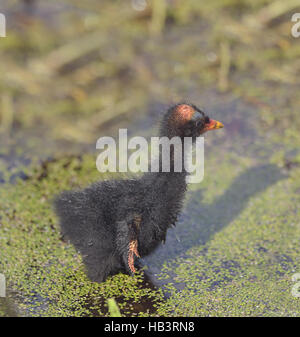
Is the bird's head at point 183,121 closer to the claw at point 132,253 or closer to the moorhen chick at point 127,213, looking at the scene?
the moorhen chick at point 127,213

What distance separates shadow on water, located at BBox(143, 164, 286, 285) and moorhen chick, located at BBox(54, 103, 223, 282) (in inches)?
7.4

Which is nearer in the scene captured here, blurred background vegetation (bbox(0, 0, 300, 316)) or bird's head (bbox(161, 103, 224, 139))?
blurred background vegetation (bbox(0, 0, 300, 316))

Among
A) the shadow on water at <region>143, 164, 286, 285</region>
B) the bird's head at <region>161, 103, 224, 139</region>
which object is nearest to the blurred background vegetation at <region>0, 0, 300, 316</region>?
the shadow on water at <region>143, 164, 286, 285</region>

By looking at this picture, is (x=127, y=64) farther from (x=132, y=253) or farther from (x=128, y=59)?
(x=132, y=253)

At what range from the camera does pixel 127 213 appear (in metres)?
3.93

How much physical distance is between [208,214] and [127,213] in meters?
1.01

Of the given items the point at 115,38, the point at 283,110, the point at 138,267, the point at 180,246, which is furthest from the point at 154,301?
the point at 115,38

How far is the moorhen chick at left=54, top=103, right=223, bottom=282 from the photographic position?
155 inches

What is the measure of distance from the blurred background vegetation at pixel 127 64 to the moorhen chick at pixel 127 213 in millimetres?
1664

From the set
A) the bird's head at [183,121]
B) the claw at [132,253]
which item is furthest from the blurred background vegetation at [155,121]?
the bird's head at [183,121]

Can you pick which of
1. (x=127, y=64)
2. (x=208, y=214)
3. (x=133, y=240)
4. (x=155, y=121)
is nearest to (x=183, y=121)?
(x=155, y=121)

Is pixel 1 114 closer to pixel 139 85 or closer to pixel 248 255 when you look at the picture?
pixel 139 85

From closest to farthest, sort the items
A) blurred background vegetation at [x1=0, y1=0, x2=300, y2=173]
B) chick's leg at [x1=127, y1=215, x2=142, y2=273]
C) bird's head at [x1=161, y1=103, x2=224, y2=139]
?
1. chick's leg at [x1=127, y1=215, x2=142, y2=273]
2. bird's head at [x1=161, y1=103, x2=224, y2=139]
3. blurred background vegetation at [x1=0, y1=0, x2=300, y2=173]

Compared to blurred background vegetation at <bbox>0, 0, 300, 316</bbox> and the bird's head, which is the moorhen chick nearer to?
the bird's head
